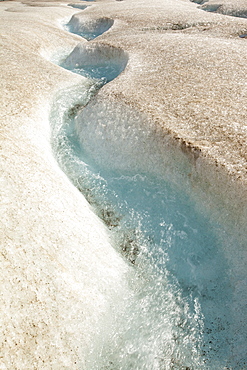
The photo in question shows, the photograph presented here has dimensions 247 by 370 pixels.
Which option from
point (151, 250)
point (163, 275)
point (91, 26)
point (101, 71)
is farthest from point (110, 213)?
point (91, 26)

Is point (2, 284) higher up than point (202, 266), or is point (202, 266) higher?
point (2, 284)

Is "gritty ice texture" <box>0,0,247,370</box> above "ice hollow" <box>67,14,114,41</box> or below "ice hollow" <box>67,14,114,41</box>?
below

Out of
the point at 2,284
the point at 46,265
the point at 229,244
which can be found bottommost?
the point at 229,244

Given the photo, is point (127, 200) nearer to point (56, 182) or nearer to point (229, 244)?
point (56, 182)

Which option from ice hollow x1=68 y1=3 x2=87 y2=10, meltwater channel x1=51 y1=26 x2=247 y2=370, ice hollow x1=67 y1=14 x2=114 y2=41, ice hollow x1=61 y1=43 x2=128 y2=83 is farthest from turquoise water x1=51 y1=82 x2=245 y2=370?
ice hollow x1=68 y1=3 x2=87 y2=10

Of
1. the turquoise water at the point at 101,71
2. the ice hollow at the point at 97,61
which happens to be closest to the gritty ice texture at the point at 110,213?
the turquoise water at the point at 101,71

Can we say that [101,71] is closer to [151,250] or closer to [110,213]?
[110,213]

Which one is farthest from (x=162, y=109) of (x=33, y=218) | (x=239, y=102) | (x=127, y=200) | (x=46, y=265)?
(x=46, y=265)

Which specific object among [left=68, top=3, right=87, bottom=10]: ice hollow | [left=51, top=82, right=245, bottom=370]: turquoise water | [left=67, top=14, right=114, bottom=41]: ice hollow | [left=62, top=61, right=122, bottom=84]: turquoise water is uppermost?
[left=68, top=3, right=87, bottom=10]: ice hollow

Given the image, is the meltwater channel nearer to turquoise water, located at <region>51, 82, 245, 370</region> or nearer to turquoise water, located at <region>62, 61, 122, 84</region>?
turquoise water, located at <region>51, 82, 245, 370</region>
